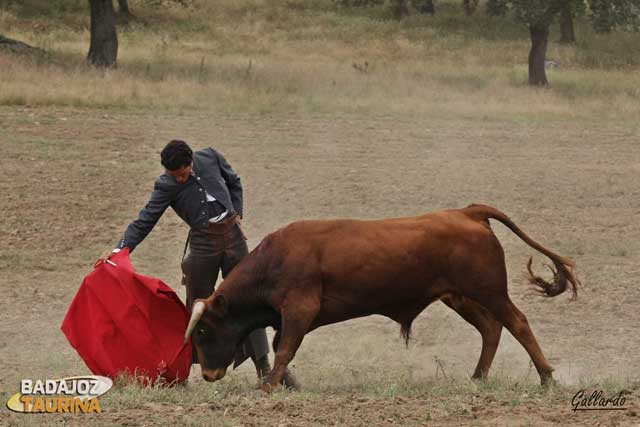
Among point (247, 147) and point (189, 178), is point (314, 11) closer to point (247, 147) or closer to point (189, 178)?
point (247, 147)

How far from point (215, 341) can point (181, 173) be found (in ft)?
3.61

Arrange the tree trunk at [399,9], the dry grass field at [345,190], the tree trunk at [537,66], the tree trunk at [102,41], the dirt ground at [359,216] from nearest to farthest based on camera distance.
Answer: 1. the dirt ground at [359,216]
2. the dry grass field at [345,190]
3. the tree trunk at [102,41]
4. the tree trunk at [537,66]
5. the tree trunk at [399,9]

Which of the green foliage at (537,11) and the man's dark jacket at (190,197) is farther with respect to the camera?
the green foliage at (537,11)

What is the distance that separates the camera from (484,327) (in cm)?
818

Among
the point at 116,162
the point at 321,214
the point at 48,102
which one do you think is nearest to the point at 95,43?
the point at 48,102

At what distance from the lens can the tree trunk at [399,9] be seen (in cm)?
5197

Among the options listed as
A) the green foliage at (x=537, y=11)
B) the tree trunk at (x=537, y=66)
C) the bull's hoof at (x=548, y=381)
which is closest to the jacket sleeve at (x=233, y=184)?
the bull's hoof at (x=548, y=381)

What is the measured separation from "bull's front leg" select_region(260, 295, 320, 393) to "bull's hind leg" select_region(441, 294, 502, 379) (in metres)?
1.05

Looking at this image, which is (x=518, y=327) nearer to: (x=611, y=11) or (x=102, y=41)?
(x=102, y=41)

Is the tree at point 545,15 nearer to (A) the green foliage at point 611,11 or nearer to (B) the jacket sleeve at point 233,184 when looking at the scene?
(A) the green foliage at point 611,11

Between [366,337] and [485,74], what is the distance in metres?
24.3

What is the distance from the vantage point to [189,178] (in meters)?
7.96

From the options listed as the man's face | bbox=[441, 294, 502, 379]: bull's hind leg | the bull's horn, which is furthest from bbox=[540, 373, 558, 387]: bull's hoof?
the man's face

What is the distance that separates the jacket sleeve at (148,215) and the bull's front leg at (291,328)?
1131mm
